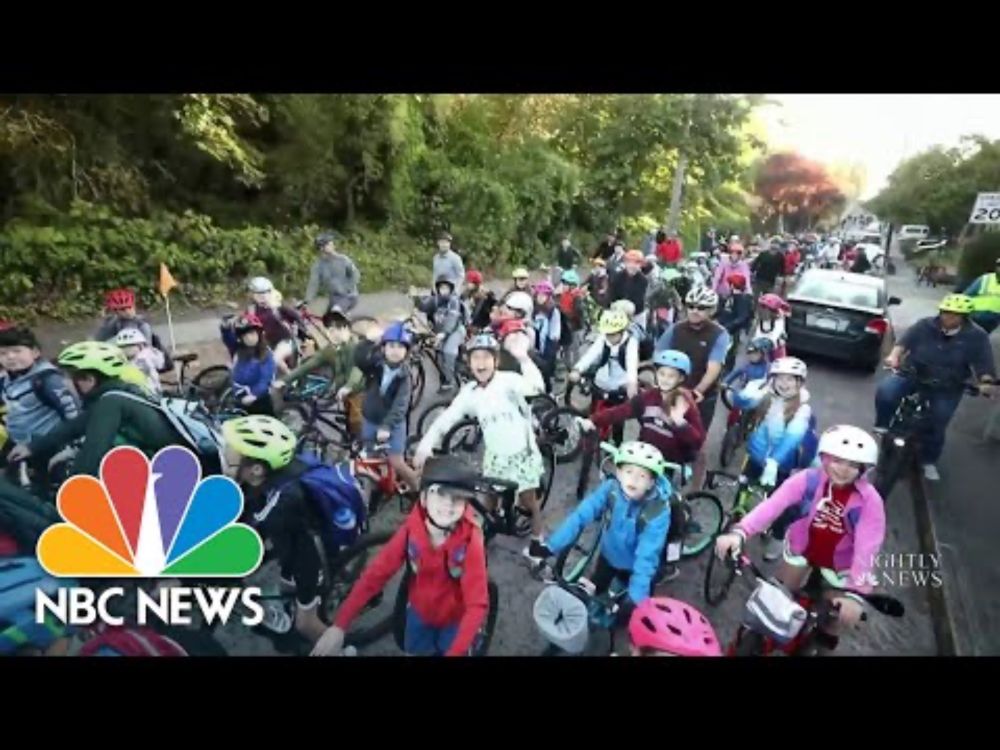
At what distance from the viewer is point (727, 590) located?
3.81 metres

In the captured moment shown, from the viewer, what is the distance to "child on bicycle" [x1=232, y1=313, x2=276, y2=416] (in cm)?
467

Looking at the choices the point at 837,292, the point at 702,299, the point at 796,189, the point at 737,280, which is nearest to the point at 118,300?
the point at 702,299

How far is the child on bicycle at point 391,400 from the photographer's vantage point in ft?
14.7

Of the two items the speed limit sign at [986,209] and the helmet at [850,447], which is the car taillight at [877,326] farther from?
the helmet at [850,447]

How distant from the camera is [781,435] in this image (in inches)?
156

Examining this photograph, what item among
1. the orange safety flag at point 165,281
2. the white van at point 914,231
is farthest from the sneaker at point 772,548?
the orange safety flag at point 165,281

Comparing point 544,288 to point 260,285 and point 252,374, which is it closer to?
point 260,285

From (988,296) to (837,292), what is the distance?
1.47m

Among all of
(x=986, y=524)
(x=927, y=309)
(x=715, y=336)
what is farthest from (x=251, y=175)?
(x=986, y=524)

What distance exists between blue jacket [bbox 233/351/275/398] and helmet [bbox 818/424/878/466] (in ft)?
11.9

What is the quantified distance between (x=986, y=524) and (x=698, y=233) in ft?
10.6

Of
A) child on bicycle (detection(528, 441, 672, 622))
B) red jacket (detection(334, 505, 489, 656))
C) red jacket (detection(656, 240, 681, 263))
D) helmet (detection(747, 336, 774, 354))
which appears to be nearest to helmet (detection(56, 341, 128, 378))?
red jacket (detection(334, 505, 489, 656))

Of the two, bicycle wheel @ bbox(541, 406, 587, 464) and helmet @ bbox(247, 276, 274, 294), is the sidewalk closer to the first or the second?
bicycle wheel @ bbox(541, 406, 587, 464)

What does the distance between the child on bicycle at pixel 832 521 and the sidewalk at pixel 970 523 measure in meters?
0.53
